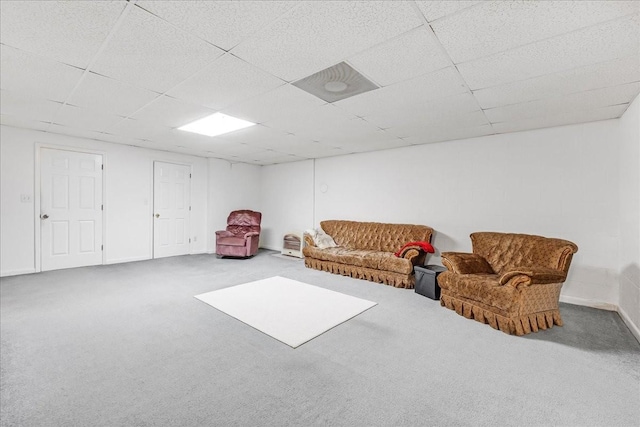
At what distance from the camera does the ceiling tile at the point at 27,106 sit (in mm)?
3162

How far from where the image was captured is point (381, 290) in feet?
13.8

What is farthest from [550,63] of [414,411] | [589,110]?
[414,411]

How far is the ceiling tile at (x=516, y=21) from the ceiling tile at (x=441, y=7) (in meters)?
0.06

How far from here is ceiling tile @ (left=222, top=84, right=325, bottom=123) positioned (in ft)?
9.63

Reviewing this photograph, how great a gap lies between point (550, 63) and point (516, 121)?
168 centimetres

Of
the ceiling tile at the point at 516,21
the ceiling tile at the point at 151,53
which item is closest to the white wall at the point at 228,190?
the ceiling tile at the point at 151,53

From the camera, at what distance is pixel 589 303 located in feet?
12.0

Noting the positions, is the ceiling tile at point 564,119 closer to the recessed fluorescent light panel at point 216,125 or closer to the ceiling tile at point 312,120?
the ceiling tile at point 312,120

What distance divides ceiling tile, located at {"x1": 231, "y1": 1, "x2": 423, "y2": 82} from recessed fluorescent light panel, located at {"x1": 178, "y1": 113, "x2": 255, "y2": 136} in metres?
1.76

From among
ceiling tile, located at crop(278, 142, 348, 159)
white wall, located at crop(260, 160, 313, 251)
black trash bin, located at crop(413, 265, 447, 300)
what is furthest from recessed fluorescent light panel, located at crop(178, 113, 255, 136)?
black trash bin, located at crop(413, 265, 447, 300)

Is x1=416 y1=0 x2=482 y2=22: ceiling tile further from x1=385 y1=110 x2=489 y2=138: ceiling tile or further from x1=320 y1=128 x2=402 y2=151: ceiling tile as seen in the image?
x1=320 y1=128 x2=402 y2=151: ceiling tile

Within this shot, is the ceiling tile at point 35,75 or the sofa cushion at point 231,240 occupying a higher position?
the ceiling tile at point 35,75

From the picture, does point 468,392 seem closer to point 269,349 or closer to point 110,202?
point 269,349

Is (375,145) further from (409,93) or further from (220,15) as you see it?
(220,15)
